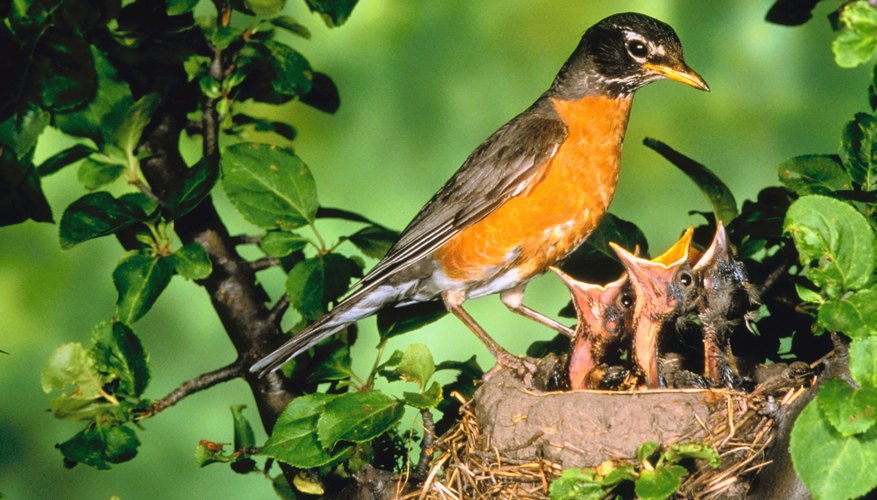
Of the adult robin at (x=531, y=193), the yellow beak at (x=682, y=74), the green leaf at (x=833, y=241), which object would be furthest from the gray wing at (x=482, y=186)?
the green leaf at (x=833, y=241)

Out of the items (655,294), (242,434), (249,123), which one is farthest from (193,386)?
(655,294)

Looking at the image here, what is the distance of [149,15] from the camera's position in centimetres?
208

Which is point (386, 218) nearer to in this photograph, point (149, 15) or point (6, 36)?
point (149, 15)

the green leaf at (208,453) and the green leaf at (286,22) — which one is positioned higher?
the green leaf at (286,22)

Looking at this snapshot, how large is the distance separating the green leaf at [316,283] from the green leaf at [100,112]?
437 millimetres

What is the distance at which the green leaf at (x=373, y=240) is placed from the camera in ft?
6.89

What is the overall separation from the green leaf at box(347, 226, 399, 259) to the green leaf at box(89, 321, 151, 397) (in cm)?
45

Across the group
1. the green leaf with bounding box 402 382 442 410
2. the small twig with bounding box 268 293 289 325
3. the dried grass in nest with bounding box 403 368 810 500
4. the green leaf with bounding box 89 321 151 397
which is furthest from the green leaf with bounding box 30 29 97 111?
the dried grass in nest with bounding box 403 368 810 500

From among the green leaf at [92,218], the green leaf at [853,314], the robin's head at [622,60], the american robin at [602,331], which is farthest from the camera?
the robin's head at [622,60]

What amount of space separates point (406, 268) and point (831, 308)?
1263 millimetres

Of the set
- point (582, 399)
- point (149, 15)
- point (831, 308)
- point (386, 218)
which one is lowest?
point (582, 399)

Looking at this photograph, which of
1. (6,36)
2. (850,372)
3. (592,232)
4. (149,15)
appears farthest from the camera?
(592,232)

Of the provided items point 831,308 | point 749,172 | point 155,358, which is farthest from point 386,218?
point 831,308

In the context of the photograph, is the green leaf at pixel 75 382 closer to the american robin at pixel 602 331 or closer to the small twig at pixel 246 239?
the small twig at pixel 246 239
